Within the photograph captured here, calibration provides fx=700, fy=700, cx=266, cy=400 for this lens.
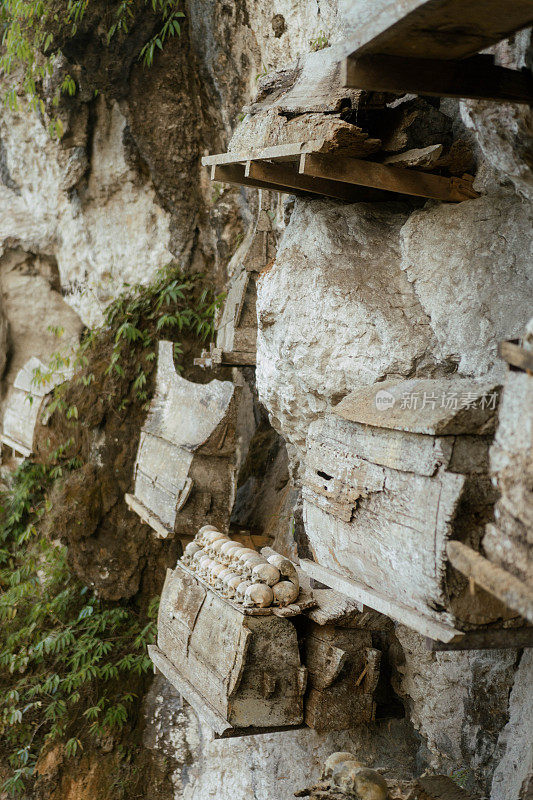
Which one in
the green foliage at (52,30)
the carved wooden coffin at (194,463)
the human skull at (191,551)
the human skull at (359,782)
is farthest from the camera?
the green foliage at (52,30)

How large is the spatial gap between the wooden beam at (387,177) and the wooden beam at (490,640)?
74.8 inches

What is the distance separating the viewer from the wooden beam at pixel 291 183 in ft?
11.3

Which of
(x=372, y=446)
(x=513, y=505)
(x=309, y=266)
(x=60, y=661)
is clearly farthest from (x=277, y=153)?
(x=60, y=661)

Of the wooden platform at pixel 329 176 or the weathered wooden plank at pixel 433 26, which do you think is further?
the wooden platform at pixel 329 176

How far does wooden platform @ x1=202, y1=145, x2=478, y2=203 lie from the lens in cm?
300

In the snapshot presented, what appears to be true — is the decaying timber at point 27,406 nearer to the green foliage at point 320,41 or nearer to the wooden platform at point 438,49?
the green foliage at point 320,41

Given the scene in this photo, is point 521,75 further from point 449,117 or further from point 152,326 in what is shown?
point 152,326

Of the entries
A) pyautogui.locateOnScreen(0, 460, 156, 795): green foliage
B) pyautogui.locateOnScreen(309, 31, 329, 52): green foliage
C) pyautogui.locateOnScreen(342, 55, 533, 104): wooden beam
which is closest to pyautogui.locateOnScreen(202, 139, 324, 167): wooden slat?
pyautogui.locateOnScreen(342, 55, 533, 104): wooden beam

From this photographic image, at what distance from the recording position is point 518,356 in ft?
6.18

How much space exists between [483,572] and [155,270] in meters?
5.73

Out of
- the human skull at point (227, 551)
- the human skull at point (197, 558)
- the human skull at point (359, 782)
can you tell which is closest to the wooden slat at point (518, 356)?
the human skull at point (359, 782)

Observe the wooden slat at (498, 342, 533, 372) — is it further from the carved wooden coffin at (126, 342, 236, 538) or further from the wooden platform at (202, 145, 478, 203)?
the carved wooden coffin at (126, 342, 236, 538)

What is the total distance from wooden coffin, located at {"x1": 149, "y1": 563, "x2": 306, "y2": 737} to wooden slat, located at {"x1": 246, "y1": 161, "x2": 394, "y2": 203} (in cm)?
215

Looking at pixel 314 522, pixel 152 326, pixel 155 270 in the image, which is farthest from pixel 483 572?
pixel 155 270
